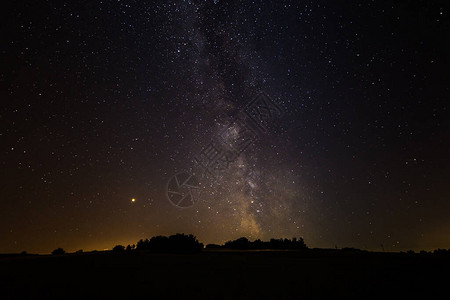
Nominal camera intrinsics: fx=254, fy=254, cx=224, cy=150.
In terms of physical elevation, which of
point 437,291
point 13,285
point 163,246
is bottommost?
point 437,291

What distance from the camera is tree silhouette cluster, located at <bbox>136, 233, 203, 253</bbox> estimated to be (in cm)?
2567

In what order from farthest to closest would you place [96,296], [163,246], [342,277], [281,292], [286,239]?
[286,239]
[163,246]
[342,277]
[281,292]
[96,296]

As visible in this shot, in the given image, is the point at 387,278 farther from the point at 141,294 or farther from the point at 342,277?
the point at 141,294

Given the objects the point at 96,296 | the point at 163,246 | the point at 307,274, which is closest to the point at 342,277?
the point at 307,274

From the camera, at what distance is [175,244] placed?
1041 inches

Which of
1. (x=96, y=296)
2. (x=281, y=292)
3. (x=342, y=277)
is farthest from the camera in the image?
(x=342, y=277)

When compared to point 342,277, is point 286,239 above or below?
above

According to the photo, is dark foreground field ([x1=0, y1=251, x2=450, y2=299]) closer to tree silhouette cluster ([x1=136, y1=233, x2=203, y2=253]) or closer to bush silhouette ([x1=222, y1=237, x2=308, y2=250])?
tree silhouette cluster ([x1=136, y1=233, x2=203, y2=253])

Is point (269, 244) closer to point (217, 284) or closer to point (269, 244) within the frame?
point (269, 244)

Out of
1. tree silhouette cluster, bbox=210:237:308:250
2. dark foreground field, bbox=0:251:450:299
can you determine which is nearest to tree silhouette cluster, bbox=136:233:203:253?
tree silhouette cluster, bbox=210:237:308:250

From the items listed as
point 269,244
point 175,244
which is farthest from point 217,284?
point 269,244

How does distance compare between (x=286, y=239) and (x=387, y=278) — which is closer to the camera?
(x=387, y=278)

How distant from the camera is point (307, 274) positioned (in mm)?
12516

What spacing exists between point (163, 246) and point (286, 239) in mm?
19848
